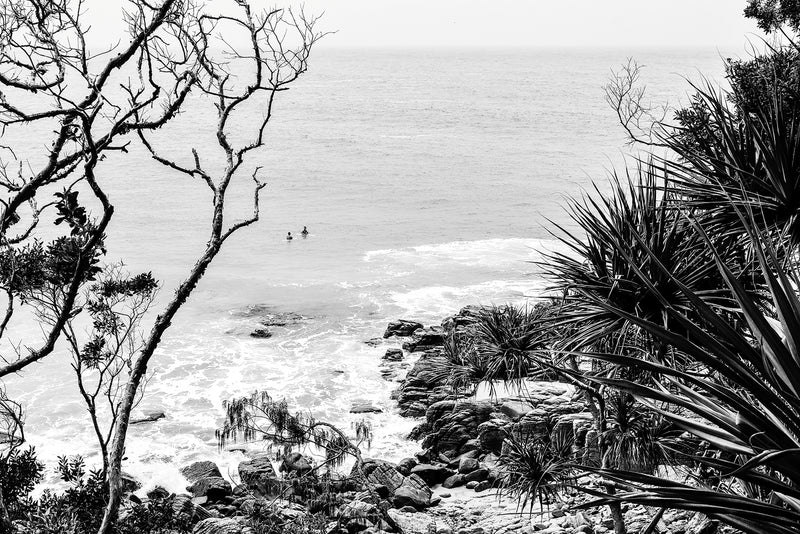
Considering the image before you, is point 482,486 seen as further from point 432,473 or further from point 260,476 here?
point 260,476

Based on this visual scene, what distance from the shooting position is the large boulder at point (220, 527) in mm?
12055

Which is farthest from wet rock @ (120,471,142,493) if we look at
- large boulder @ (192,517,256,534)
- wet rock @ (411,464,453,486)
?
wet rock @ (411,464,453,486)

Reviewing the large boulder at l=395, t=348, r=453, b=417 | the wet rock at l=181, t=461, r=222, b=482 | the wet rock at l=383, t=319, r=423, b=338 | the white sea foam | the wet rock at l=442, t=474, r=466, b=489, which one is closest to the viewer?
the wet rock at l=442, t=474, r=466, b=489

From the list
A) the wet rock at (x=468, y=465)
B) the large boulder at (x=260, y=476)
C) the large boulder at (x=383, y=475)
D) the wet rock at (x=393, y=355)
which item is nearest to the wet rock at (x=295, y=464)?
the large boulder at (x=260, y=476)

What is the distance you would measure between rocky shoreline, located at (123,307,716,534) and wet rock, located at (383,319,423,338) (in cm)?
680

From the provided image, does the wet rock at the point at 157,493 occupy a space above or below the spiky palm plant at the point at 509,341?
below

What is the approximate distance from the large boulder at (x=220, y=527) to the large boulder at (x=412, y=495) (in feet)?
10.6

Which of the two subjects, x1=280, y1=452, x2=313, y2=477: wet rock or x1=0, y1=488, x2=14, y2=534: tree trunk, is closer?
x1=0, y1=488, x2=14, y2=534: tree trunk

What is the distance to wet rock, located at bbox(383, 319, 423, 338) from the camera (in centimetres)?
2592

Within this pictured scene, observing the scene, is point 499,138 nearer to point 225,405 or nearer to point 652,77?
point 225,405

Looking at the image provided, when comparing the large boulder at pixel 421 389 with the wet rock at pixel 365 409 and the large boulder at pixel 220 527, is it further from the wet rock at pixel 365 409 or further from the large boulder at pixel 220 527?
the large boulder at pixel 220 527

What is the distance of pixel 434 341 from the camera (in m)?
24.6

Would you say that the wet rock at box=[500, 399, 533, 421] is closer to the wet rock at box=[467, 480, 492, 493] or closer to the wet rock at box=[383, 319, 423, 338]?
the wet rock at box=[467, 480, 492, 493]

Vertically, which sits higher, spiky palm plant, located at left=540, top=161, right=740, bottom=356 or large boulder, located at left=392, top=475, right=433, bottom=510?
spiky palm plant, located at left=540, top=161, right=740, bottom=356
